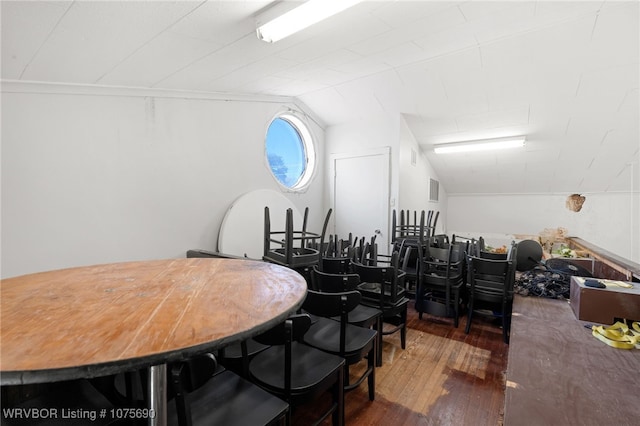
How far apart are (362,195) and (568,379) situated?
11.8ft

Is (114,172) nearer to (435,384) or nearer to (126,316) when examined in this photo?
(126,316)

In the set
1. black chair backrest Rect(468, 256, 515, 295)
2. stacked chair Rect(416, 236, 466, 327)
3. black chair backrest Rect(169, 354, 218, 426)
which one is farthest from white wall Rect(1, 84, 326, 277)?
black chair backrest Rect(468, 256, 515, 295)

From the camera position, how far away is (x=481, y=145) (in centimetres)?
451

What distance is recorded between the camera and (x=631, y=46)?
2670 mm

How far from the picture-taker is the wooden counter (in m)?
1.00

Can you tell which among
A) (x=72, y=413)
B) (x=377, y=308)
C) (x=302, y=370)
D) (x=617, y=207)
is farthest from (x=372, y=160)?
(x=617, y=207)

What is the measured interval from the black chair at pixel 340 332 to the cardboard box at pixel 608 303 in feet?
4.37

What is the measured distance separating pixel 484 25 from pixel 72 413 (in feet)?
11.6

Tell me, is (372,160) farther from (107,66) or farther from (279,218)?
(107,66)

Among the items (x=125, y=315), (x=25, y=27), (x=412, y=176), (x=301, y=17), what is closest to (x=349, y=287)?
(x=125, y=315)

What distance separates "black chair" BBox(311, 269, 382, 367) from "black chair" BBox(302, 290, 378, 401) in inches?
5.6

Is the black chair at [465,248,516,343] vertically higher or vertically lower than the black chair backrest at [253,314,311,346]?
lower

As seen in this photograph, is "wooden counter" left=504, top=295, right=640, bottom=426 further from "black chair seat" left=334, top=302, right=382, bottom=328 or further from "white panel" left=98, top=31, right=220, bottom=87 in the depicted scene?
"white panel" left=98, top=31, right=220, bottom=87

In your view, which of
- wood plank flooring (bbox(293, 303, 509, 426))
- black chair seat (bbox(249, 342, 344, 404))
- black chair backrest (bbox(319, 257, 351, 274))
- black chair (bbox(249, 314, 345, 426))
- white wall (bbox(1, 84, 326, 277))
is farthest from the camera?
black chair backrest (bbox(319, 257, 351, 274))
